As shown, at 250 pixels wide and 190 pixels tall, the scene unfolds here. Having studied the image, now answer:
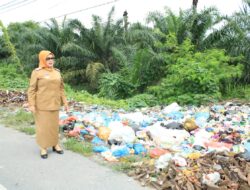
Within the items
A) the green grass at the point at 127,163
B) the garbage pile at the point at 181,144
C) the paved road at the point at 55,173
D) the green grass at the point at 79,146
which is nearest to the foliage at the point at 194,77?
the garbage pile at the point at 181,144

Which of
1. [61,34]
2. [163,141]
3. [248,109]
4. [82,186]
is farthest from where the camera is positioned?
[61,34]

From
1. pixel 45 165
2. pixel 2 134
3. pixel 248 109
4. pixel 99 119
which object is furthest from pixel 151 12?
pixel 45 165

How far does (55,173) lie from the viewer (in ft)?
16.3

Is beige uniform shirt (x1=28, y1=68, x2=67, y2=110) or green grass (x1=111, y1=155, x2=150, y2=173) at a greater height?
beige uniform shirt (x1=28, y1=68, x2=67, y2=110)

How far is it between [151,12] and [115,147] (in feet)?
37.7

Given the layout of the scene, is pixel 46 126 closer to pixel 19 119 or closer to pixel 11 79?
pixel 19 119

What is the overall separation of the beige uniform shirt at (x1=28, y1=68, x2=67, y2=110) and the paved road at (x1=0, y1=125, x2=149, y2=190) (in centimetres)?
80

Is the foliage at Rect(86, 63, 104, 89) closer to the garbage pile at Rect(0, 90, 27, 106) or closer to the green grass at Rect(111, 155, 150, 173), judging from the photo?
the garbage pile at Rect(0, 90, 27, 106)

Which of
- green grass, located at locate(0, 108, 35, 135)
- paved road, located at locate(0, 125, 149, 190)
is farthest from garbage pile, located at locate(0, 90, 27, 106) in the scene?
paved road, located at locate(0, 125, 149, 190)

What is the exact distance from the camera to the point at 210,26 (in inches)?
594

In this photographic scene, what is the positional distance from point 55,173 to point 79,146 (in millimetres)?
1116

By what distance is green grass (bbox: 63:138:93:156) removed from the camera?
5852 mm

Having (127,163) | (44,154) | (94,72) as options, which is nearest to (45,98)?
(44,154)

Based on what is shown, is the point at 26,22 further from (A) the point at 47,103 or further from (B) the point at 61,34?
(A) the point at 47,103
